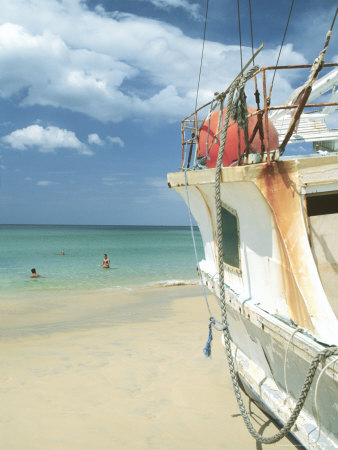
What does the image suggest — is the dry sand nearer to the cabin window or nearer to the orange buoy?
the cabin window

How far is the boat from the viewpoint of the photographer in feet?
11.6

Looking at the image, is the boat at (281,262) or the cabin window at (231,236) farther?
the cabin window at (231,236)

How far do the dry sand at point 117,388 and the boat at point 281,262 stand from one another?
1.05m

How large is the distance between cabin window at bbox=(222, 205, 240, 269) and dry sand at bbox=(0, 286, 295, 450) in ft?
7.54

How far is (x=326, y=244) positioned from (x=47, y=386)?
549cm

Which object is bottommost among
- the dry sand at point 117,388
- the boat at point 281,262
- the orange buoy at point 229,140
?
the dry sand at point 117,388

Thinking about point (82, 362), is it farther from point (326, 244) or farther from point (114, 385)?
point (326, 244)

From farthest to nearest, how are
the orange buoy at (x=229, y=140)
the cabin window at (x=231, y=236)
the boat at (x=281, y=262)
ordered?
the orange buoy at (x=229, y=140)
the cabin window at (x=231, y=236)
the boat at (x=281, y=262)

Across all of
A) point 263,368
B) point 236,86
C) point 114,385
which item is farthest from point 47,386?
point 236,86

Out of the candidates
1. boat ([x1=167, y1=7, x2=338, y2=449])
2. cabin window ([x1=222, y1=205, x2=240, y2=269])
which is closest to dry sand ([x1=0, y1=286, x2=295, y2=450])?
boat ([x1=167, y1=7, x2=338, y2=449])

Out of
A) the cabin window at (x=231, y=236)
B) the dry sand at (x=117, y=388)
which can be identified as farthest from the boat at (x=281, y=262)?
the dry sand at (x=117, y=388)

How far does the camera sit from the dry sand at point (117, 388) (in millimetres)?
5133

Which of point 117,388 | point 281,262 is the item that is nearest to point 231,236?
point 281,262

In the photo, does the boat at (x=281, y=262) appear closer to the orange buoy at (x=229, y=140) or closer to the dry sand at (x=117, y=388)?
the orange buoy at (x=229, y=140)
